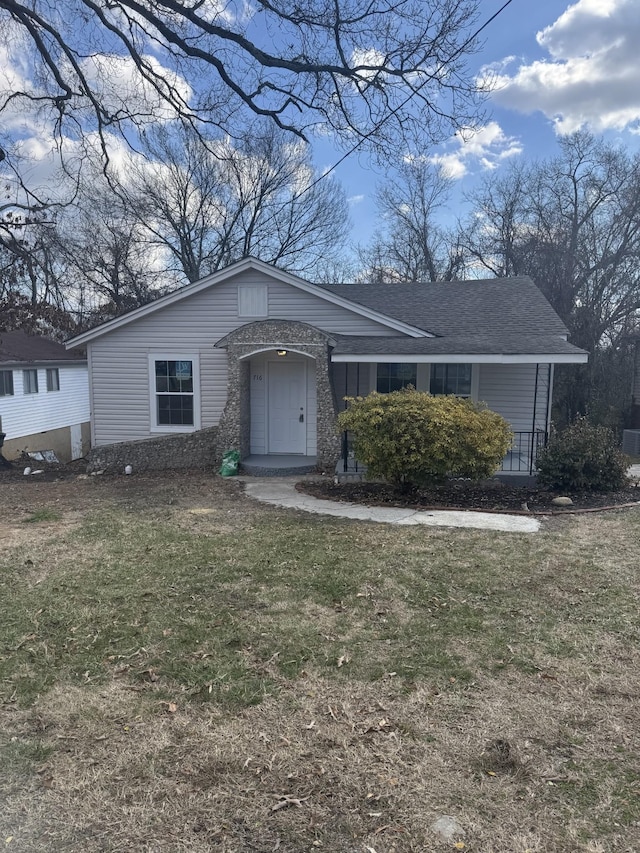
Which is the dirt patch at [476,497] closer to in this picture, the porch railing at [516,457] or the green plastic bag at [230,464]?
the porch railing at [516,457]

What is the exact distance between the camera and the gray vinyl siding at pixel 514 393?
12719 mm

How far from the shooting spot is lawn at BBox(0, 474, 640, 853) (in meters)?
2.42

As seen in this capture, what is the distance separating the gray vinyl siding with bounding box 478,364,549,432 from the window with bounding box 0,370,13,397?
55.3 ft

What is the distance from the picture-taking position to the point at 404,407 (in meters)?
8.32

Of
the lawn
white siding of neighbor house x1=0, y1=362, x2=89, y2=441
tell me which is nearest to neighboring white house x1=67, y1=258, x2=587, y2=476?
the lawn

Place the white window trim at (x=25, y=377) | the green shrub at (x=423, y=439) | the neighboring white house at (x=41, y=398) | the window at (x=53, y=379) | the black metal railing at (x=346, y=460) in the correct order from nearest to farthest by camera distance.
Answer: the green shrub at (x=423, y=439), the black metal railing at (x=346, y=460), the neighboring white house at (x=41, y=398), the white window trim at (x=25, y=377), the window at (x=53, y=379)

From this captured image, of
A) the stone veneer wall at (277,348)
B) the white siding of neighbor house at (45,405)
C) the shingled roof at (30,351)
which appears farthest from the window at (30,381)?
the stone veneer wall at (277,348)

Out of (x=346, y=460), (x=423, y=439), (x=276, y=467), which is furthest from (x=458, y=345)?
(x=276, y=467)

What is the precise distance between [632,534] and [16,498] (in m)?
9.42

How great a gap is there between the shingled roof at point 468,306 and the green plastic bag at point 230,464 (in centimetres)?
418

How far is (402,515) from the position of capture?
310 inches

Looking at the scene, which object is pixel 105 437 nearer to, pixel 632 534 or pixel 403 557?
pixel 403 557

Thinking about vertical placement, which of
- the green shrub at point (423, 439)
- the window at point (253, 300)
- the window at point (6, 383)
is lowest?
the green shrub at point (423, 439)

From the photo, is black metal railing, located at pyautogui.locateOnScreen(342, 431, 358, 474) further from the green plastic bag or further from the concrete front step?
the green plastic bag
